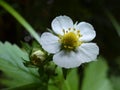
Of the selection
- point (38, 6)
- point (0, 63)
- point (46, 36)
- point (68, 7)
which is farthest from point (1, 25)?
point (46, 36)

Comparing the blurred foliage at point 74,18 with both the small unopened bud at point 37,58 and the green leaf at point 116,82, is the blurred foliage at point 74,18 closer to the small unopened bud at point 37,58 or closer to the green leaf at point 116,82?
the green leaf at point 116,82

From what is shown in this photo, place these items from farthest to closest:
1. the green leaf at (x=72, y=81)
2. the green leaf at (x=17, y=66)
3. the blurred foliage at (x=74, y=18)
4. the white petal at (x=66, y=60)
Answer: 1. the blurred foliage at (x=74, y=18)
2. the green leaf at (x=72, y=81)
3. the green leaf at (x=17, y=66)
4. the white petal at (x=66, y=60)

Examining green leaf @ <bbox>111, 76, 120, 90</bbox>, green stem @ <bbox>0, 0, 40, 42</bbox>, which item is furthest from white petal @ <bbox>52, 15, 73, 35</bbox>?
green leaf @ <bbox>111, 76, 120, 90</bbox>

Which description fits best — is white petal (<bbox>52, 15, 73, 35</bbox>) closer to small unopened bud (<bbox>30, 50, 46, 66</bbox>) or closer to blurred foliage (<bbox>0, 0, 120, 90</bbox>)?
small unopened bud (<bbox>30, 50, 46, 66</bbox>)

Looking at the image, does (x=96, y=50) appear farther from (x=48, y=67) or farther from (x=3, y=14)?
(x=3, y=14)

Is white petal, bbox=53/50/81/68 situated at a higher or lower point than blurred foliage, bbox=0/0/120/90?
lower

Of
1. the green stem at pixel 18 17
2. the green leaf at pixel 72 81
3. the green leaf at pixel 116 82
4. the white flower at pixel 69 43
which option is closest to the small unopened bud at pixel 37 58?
the white flower at pixel 69 43

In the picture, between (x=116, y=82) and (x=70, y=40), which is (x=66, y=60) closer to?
(x=70, y=40)

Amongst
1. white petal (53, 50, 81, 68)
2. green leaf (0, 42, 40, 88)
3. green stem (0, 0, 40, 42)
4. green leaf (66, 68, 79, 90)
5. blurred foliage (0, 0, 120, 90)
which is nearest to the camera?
white petal (53, 50, 81, 68)
